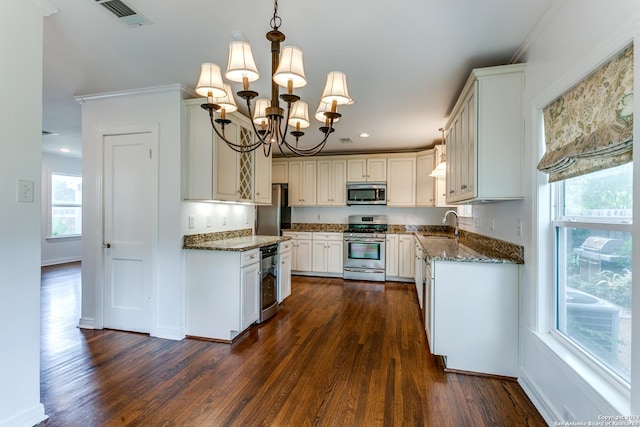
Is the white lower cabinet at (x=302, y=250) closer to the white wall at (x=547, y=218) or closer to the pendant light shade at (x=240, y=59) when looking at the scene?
the white wall at (x=547, y=218)

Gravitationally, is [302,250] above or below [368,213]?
below

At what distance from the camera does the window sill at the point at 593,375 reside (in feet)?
4.28

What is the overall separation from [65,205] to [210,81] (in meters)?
7.63

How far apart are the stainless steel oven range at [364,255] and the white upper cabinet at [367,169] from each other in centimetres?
100

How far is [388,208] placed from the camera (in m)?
5.98

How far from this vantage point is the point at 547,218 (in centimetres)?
197

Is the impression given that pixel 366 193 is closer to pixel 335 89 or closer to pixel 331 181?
pixel 331 181

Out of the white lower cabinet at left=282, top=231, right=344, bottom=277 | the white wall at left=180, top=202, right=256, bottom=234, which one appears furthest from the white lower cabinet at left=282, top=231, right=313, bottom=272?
the white wall at left=180, top=202, right=256, bottom=234

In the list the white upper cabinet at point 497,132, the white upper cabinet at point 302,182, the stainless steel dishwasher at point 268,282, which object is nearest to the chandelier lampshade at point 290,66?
the white upper cabinet at point 497,132

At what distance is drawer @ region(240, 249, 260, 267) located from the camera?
2.99m

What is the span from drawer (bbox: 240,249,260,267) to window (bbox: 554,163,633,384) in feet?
8.22

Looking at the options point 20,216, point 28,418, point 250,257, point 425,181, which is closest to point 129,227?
point 250,257

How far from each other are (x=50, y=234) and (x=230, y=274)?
6318mm

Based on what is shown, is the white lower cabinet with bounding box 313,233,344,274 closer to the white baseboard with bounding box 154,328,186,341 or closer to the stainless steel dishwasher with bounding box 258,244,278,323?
the stainless steel dishwasher with bounding box 258,244,278,323
